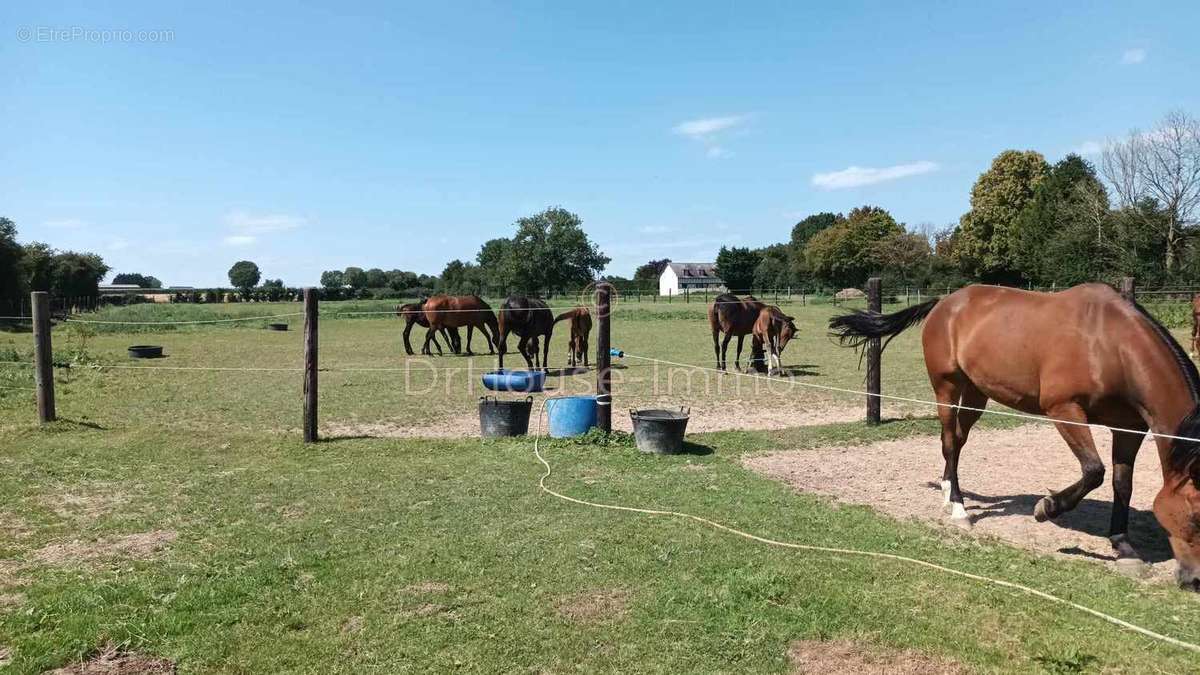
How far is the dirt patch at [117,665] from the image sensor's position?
121 inches

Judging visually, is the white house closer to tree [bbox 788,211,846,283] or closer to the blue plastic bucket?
tree [bbox 788,211,846,283]

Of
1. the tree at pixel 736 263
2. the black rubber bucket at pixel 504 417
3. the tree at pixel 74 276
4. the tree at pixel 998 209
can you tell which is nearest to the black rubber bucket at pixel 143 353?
the black rubber bucket at pixel 504 417

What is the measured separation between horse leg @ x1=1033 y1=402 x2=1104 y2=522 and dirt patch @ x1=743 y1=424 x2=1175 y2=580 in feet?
0.91

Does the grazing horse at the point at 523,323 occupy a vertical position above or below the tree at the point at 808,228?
below

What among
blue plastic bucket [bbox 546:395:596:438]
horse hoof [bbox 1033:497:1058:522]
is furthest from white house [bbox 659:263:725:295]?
horse hoof [bbox 1033:497:1058:522]

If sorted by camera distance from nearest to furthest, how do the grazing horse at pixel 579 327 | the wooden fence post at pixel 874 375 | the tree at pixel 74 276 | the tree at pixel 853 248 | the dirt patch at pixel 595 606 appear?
the dirt patch at pixel 595 606 → the wooden fence post at pixel 874 375 → the grazing horse at pixel 579 327 → the tree at pixel 74 276 → the tree at pixel 853 248

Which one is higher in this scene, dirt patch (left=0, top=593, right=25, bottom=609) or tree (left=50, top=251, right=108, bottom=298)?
tree (left=50, top=251, right=108, bottom=298)

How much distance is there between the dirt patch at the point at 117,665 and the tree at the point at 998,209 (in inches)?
2218

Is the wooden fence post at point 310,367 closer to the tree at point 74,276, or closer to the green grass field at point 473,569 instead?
the green grass field at point 473,569

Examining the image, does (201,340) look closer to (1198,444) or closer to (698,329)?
(698,329)

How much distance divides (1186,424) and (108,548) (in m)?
7.10

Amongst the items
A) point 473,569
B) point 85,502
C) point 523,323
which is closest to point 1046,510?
point 473,569

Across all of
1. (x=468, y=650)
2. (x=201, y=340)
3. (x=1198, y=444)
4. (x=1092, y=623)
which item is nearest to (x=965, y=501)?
(x=1198, y=444)

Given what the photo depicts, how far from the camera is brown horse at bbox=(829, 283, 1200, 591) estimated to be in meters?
4.19
